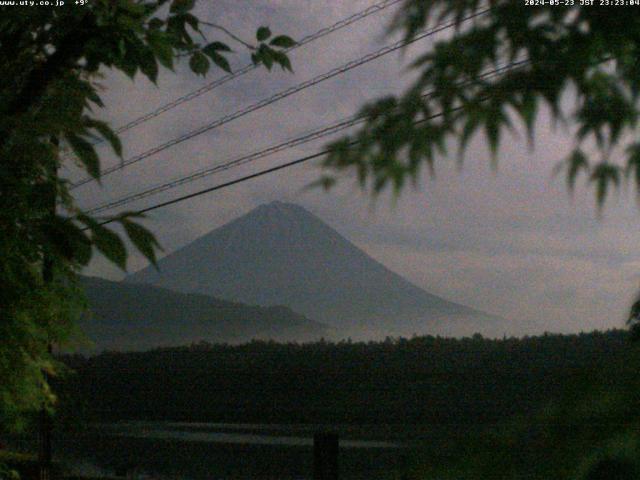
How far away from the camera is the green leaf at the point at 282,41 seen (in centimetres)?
329

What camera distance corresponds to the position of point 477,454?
0.71 m

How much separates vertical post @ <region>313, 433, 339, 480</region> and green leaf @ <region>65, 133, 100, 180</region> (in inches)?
244

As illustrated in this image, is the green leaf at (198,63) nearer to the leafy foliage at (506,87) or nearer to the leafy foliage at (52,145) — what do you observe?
the leafy foliage at (52,145)

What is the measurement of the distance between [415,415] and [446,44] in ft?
234

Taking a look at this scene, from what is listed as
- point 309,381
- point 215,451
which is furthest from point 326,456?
point 309,381

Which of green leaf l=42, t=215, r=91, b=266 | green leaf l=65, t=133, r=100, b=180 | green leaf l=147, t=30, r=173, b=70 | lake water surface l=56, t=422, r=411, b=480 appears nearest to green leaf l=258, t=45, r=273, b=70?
green leaf l=147, t=30, r=173, b=70

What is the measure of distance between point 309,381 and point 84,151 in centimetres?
7201

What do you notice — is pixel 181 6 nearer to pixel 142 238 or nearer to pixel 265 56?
pixel 265 56

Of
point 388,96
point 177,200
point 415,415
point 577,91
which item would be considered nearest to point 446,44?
point 388,96

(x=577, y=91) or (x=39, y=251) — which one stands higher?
(x=577, y=91)

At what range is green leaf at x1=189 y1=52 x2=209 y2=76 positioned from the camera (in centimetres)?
321

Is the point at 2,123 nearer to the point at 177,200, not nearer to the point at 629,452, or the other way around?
the point at 629,452

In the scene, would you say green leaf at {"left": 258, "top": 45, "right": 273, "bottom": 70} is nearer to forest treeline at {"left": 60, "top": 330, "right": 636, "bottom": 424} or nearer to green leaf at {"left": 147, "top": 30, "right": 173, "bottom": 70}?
green leaf at {"left": 147, "top": 30, "right": 173, "bottom": 70}

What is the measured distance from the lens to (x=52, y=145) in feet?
7.66
